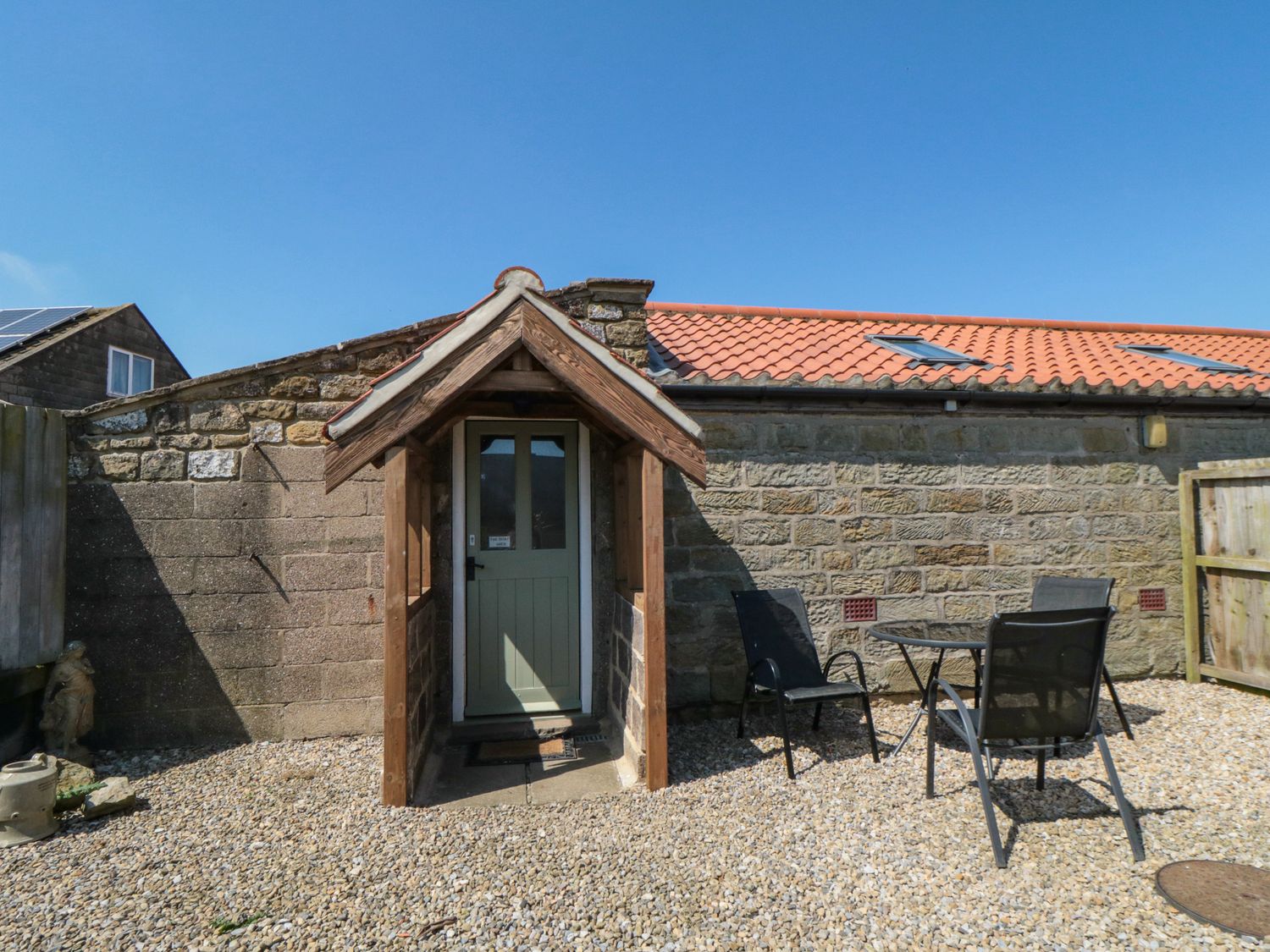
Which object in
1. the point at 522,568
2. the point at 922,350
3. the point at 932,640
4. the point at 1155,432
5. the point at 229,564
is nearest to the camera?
the point at 932,640

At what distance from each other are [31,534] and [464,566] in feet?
9.27

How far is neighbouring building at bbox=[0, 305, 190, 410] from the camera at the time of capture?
10.1m

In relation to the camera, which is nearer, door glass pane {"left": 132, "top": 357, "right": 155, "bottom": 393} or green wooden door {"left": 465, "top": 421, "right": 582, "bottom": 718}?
green wooden door {"left": 465, "top": 421, "right": 582, "bottom": 718}

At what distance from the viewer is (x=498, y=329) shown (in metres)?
3.51

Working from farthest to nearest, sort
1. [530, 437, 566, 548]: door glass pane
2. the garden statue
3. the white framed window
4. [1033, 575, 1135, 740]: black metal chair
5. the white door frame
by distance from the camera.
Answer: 1. the white framed window
2. [530, 437, 566, 548]: door glass pane
3. the white door frame
4. [1033, 575, 1135, 740]: black metal chair
5. the garden statue

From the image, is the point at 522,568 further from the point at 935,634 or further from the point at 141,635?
the point at 935,634

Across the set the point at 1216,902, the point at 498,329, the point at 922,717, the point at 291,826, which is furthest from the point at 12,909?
the point at 922,717

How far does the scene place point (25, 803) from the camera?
334cm

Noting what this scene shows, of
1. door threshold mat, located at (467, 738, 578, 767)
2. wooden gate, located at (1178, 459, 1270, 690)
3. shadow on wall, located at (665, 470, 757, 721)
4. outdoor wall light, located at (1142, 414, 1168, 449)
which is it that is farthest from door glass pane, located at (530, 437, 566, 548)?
wooden gate, located at (1178, 459, 1270, 690)

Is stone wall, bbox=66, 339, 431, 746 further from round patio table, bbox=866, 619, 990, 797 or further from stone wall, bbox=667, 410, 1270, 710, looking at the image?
round patio table, bbox=866, 619, 990, 797

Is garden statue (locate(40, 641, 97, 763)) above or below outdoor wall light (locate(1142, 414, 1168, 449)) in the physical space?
below

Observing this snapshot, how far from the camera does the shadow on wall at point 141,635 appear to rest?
4.54 m

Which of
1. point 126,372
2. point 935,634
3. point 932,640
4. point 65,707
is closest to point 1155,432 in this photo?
point 935,634

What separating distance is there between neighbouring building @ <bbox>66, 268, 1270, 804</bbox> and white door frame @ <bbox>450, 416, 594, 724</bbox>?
0.02 m
